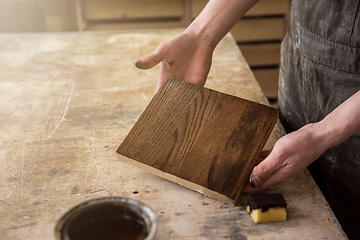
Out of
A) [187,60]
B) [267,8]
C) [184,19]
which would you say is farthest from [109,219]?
[267,8]

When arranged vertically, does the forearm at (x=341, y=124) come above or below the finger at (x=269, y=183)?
above

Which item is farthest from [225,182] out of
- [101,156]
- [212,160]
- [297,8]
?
[297,8]

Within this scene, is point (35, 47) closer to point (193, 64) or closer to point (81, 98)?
point (81, 98)

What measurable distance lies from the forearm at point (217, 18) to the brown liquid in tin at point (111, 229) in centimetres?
79

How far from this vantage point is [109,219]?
0.42 meters

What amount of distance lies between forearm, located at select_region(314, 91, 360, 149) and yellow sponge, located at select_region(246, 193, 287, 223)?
0.18 m

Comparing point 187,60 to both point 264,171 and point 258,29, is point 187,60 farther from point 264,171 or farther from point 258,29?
point 258,29

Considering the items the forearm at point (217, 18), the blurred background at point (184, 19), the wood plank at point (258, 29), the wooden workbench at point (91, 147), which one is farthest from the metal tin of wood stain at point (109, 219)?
the wood plank at point (258, 29)

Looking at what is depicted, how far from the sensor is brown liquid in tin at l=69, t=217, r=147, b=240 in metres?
0.41

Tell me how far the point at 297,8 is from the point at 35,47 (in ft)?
3.91

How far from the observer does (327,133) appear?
70cm

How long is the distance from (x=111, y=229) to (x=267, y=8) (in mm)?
2579

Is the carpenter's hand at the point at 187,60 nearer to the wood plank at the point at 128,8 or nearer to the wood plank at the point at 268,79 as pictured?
the wood plank at the point at 128,8

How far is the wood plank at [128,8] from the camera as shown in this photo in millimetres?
2615
